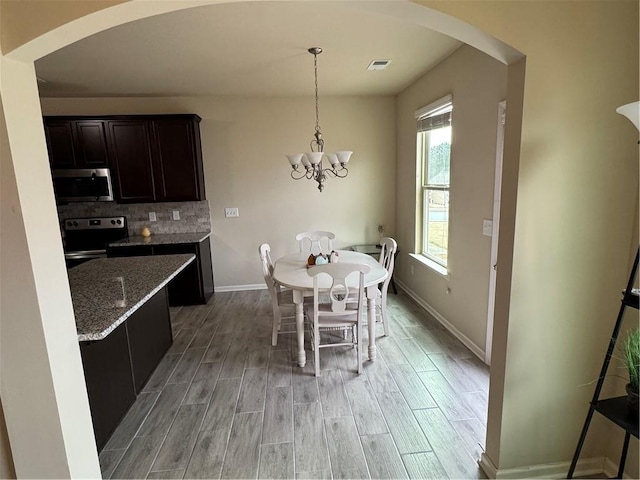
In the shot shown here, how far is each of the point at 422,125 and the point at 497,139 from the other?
4.62 feet

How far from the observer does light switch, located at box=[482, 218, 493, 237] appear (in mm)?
2640

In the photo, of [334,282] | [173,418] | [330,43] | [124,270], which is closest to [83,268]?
[124,270]

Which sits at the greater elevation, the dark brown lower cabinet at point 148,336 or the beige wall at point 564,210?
the beige wall at point 564,210

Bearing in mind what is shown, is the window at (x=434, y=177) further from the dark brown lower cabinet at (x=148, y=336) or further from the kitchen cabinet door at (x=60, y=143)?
the kitchen cabinet door at (x=60, y=143)

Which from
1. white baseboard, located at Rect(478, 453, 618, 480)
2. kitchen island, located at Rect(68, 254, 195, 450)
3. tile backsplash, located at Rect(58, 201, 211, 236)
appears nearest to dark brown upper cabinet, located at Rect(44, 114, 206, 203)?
tile backsplash, located at Rect(58, 201, 211, 236)

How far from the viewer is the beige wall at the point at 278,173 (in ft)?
14.7

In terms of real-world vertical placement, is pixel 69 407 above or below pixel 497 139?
below

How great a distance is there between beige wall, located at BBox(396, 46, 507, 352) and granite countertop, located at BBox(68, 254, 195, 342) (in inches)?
96.7

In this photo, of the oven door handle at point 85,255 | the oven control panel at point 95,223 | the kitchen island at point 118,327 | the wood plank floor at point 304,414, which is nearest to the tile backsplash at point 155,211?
the oven control panel at point 95,223

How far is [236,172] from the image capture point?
4582mm

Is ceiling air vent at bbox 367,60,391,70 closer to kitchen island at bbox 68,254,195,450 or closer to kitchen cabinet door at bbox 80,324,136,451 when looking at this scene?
kitchen island at bbox 68,254,195,450

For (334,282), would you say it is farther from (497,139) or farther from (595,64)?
(595,64)

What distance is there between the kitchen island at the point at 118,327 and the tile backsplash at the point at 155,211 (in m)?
1.73

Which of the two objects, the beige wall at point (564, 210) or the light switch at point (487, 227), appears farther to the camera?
the light switch at point (487, 227)
